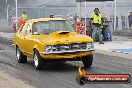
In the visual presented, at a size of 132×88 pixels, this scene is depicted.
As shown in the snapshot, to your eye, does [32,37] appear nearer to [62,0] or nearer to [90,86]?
[90,86]

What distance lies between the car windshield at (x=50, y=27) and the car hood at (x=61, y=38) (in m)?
→ 0.33

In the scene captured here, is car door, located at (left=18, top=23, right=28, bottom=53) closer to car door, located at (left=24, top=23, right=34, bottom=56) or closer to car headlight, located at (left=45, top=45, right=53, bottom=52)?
car door, located at (left=24, top=23, right=34, bottom=56)

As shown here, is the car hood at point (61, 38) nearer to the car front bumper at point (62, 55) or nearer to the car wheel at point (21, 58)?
the car front bumper at point (62, 55)

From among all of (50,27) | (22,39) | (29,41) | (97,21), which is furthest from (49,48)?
(97,21)

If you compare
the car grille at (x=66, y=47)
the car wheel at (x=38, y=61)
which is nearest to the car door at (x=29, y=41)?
the car wheel at (x=38, y=61)

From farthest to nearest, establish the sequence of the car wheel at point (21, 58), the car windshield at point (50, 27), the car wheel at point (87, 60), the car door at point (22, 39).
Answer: the car wheel at point (21, 58), the car door at point (22, 39), the car windshield at point (50, 27), the car wheel at point (87, 60)

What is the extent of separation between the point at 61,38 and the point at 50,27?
108 centimetres

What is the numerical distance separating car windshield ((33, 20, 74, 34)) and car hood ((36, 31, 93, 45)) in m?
0.33

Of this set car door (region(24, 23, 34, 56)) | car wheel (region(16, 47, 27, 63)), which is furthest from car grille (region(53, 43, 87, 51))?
car wheel (region(16, 47, 27, 63))

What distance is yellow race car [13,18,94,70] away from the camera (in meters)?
10.8

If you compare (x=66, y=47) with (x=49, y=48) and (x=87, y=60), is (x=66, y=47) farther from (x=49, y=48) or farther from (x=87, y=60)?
(x=87, y=60)

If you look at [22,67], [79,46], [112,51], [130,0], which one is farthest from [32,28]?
[130,0]

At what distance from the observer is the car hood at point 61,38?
35.7 feet

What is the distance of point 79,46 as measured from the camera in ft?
36.0
